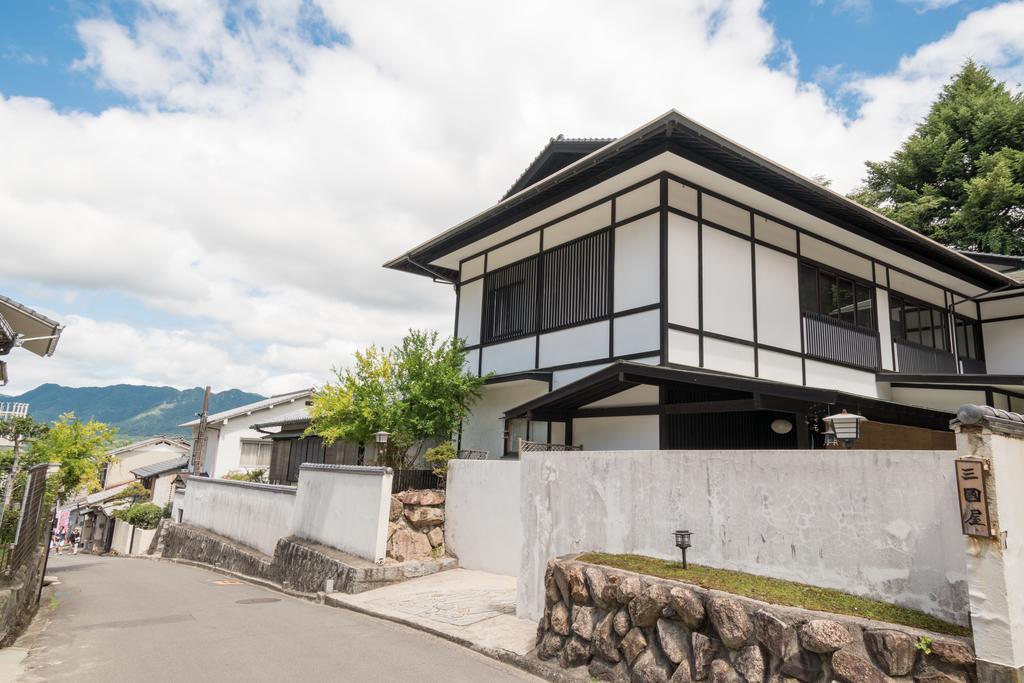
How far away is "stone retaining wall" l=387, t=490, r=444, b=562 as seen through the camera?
42.1ft

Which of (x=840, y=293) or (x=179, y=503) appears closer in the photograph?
(x=840, y=293)

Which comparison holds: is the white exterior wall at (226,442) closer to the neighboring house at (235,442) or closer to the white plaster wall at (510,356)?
the neighboring house at (235,442)

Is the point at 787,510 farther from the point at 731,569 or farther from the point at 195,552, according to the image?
the point at 195,552

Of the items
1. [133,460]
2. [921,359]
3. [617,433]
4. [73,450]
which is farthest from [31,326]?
[133,460]

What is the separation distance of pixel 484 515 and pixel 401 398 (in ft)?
12.9

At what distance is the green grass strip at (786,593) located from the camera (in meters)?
4.91

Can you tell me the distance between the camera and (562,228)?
14.5 metres

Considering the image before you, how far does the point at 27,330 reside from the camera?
1235 cm

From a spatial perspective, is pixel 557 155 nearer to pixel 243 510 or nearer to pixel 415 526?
pixel 415 526

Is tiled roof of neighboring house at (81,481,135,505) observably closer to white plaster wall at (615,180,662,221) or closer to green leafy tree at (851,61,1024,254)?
white plaster wall at (615,180,662,221)

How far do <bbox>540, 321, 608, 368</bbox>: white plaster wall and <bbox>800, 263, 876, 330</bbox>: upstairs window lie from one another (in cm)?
477

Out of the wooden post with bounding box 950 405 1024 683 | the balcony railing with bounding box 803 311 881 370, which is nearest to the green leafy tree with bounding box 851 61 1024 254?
the balcony railing with bounding box 803 311 881 370

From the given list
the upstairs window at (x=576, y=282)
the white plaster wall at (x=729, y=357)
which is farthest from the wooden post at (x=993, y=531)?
the upstairs window at (x=576, y=282)

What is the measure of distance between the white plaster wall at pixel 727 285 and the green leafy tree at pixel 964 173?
18242mm
